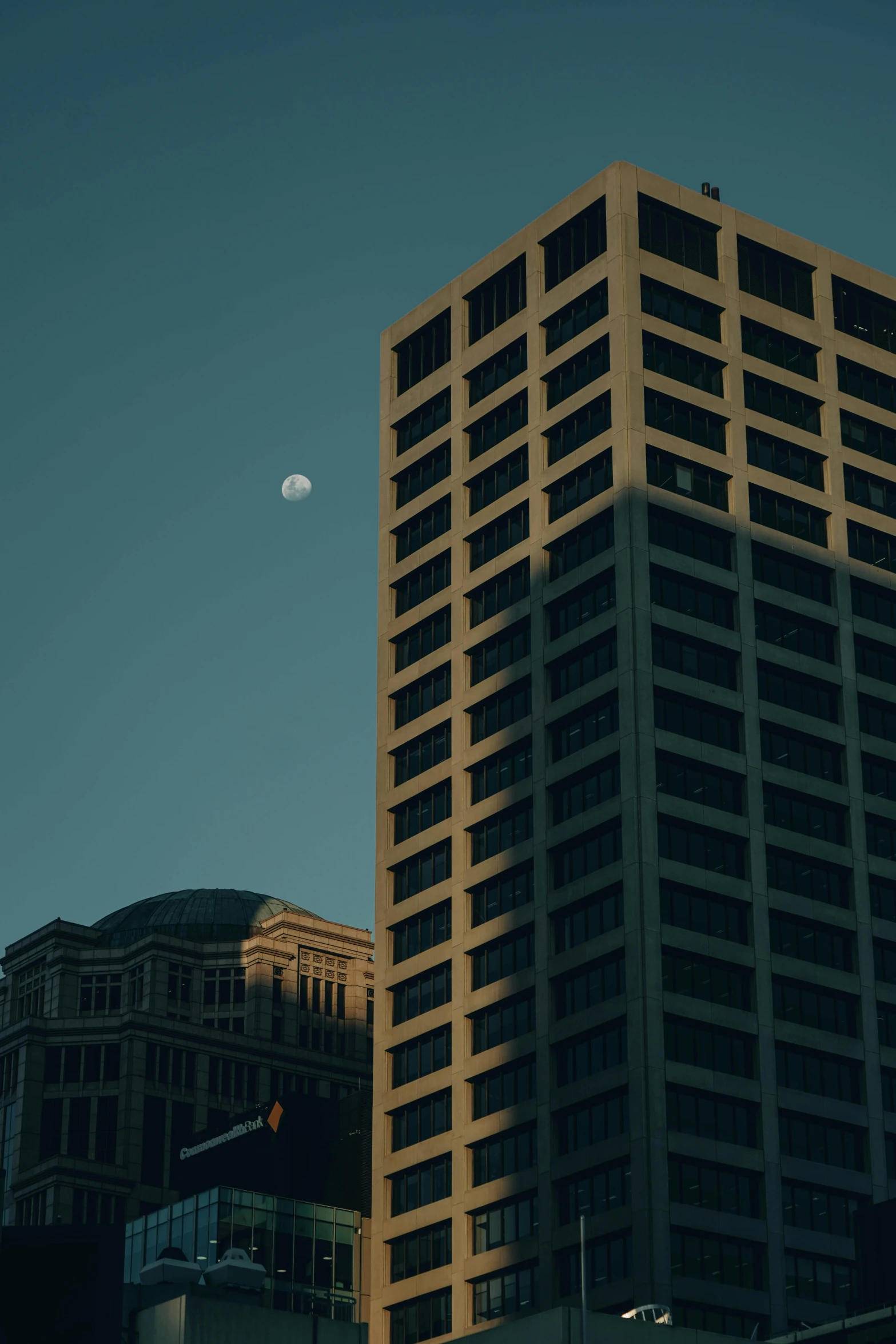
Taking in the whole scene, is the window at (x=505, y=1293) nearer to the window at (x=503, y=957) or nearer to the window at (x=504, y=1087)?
the window at (x=504, y=1087)

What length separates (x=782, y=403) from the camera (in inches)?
5709

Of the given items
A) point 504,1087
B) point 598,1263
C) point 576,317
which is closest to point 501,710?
point 504,1087

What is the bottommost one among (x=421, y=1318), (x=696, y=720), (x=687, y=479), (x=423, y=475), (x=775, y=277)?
(x=421, y=1318)

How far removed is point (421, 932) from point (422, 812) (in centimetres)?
832

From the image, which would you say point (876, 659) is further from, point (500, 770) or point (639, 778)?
point (500, 770)

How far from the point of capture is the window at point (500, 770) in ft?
447

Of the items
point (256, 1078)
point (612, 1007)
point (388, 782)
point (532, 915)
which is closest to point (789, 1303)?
point (612, 1007)

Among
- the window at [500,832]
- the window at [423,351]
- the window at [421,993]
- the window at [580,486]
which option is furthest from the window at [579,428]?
the window at [421,993]

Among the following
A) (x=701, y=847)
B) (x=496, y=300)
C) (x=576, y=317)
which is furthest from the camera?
(x=496, y=300)

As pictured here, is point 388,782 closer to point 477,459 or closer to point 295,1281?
point 477,459

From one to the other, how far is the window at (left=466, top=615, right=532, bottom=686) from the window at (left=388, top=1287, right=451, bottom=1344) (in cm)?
3945

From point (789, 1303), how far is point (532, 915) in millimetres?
27594

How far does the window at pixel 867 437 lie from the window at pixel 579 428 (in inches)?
726

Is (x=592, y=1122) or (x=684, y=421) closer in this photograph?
(x=592, y=1122)
